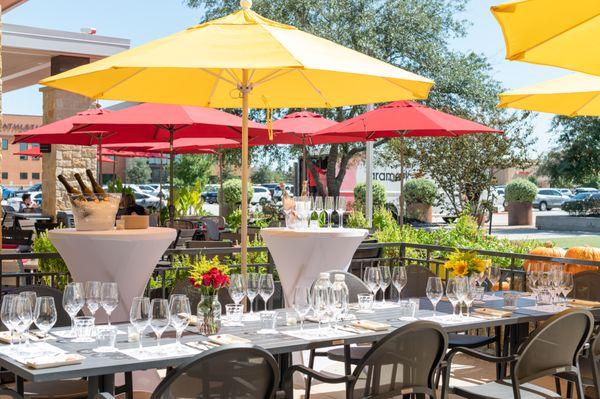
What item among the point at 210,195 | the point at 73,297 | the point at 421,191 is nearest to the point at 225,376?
the point at 73,297

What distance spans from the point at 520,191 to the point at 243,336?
97.2ft

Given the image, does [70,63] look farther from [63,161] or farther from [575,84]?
[575,84]

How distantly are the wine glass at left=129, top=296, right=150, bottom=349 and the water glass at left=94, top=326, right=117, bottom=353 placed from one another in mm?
130

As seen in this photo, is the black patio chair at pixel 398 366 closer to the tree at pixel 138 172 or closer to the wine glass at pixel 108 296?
the wine glass at pixel 108 296

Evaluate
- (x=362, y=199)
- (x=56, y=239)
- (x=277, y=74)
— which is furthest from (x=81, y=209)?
(x=362, y=199)

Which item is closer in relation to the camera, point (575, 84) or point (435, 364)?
point (435, 364)

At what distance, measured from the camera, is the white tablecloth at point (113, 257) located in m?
6.26

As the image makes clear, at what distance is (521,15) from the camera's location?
4.60 metres

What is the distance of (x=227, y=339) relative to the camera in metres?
4.30

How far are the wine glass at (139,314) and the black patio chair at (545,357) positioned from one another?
1.83 m

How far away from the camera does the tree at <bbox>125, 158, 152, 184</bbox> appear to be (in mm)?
72250

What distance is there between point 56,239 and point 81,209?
30 cm

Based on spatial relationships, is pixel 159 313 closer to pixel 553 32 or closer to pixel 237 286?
pixel 237 286

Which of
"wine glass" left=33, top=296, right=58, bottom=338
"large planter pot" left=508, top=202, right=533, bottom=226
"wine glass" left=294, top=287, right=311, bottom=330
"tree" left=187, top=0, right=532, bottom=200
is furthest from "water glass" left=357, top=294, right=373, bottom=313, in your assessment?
"large planter pot" left=508, top=202, right=533, bottom=226
